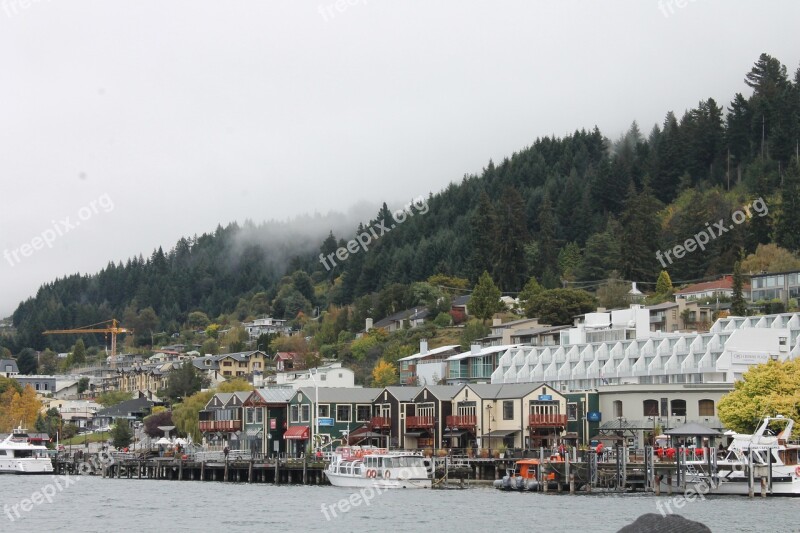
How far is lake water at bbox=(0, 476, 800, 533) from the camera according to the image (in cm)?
5622

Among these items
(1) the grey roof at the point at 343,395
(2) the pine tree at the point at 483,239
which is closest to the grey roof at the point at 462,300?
(2) the pine tree at the point at 483,239

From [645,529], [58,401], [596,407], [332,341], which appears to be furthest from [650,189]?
[645,529]

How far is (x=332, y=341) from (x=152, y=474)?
70.7 metres

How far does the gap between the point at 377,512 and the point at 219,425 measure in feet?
195

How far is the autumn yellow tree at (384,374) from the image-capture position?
13450 centimetres

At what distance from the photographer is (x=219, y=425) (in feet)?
399

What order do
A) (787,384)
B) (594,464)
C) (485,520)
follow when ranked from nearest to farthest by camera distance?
(485,520)
(594,464)
(787,384)

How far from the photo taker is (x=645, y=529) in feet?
39.0

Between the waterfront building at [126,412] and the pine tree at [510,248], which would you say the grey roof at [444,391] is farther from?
the waterfront building at [126,412]

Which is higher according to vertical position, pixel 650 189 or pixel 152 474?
pixel 650 189

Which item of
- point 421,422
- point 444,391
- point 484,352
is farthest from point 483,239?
point 421,422

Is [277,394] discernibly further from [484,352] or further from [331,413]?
[484,352]

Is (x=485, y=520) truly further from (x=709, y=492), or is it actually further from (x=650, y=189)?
(x=650, y=189)

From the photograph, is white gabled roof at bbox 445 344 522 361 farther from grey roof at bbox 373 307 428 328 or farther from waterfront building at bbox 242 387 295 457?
grey roof at bbox 373 307 428 328
